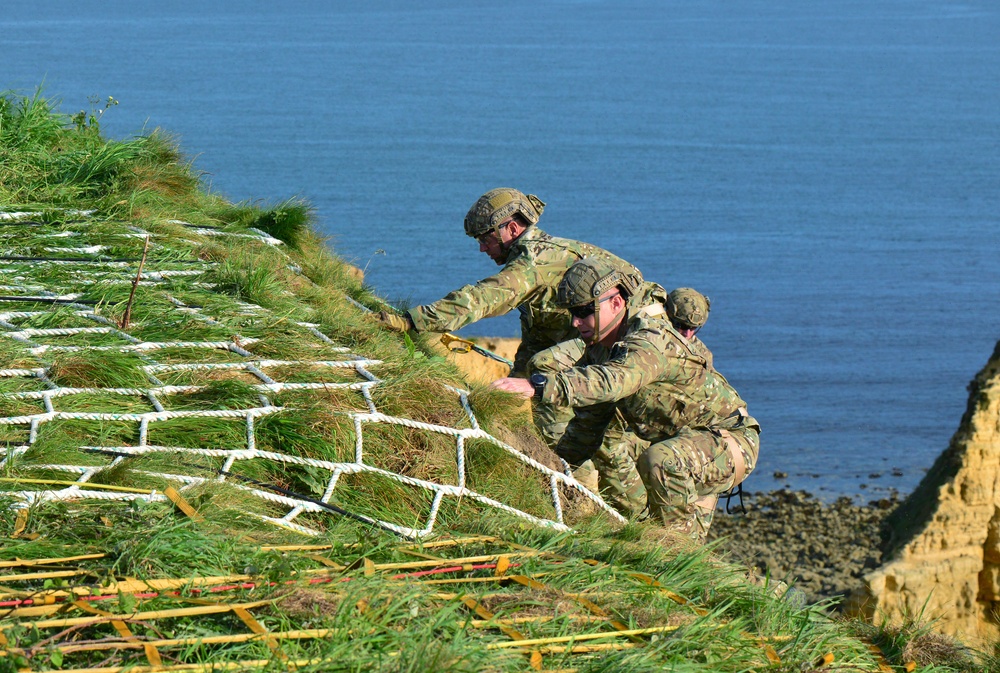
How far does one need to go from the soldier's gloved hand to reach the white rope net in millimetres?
433

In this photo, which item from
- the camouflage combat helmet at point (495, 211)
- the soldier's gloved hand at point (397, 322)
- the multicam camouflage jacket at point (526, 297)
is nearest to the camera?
the multicam camouflage jacket at point (526, 297)

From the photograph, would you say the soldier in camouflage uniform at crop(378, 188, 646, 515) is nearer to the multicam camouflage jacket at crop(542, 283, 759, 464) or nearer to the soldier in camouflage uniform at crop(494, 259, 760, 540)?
the multicam camouflage jacket at crop(542, 283, 759, 464)

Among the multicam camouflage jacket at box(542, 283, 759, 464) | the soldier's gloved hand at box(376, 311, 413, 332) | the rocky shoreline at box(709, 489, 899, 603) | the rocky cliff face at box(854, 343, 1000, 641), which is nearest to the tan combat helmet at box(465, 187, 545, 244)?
the soldier's gloved hand at box(376, 311, 413, 332)

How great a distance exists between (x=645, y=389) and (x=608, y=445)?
749mm

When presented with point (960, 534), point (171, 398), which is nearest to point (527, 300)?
point (171, 398)

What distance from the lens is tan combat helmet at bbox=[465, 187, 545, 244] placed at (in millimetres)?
8281

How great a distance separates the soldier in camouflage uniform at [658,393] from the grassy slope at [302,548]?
572 millimetres

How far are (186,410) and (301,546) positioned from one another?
69.8 inches

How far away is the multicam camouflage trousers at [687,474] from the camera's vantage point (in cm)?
693

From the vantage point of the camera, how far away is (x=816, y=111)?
101438mm

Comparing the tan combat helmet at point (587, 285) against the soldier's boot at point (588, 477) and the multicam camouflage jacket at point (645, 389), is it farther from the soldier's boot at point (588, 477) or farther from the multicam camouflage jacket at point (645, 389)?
the soldier's boot at point (588, 477)

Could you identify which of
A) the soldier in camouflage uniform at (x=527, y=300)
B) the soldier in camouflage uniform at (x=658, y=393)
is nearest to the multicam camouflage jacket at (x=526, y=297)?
the soldier in camouflage uniform at (x=527, y=300)

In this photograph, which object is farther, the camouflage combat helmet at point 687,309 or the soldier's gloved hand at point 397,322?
the soldier's gloved hand at point 397,322

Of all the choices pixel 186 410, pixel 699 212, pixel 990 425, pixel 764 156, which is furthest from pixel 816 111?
pixel 186 410
